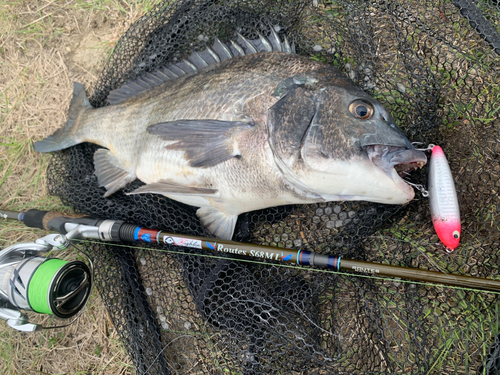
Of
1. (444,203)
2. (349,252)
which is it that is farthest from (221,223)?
(444,203)

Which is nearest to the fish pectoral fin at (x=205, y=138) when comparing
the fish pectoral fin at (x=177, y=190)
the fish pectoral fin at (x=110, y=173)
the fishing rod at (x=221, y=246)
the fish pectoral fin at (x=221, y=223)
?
the fish pectoral fin at (x=177, y=190)

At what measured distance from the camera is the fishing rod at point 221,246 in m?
1.77

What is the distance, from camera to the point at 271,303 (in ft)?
6.99

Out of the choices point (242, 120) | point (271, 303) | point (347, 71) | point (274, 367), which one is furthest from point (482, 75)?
point (274, 367)

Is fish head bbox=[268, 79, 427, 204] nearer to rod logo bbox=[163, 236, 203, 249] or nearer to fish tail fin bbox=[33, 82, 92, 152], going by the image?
rod logo bbox=[163, 236, 203, 249]

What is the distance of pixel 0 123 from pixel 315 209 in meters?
3.20

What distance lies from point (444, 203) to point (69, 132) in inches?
113

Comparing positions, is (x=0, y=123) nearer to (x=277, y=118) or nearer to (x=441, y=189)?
(x=277, y=118)

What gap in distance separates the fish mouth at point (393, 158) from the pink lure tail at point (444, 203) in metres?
0.34

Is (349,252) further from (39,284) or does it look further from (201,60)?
(39,284)

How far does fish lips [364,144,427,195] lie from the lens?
169 centimetres

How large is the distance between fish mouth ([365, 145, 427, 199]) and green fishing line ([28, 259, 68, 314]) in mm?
2001

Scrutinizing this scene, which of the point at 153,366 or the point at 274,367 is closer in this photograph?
the point at 274,367

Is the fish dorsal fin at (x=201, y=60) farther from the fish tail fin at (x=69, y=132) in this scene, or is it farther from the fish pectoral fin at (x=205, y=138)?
the fish pectoral fin at (x=205, y=138)
